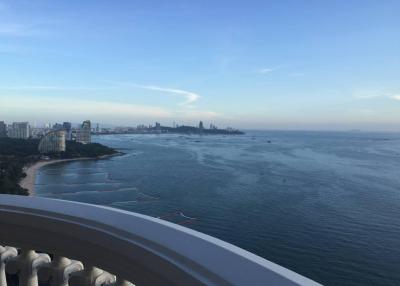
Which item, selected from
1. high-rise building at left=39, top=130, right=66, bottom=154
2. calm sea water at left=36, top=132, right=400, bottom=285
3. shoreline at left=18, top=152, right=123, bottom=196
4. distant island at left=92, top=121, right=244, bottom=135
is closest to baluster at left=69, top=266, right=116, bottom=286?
calm sea water at left=36, top=132, right=400, bottom=285

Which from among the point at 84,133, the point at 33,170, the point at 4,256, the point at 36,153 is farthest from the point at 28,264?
the point at 84,133

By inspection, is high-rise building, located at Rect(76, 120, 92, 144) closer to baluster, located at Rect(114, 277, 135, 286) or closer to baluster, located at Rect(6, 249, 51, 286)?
baluster, located at Rect(6, 249, 51, 286)

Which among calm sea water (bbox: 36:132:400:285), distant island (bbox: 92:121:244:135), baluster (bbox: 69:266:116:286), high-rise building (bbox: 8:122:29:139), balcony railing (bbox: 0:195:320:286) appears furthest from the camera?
distant island (bbox: 92:121:244:135)

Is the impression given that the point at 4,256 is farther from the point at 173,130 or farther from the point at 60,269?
the point at 173,130

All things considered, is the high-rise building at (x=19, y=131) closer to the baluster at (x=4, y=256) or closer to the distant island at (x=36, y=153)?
the distant island at (x=36, y=153)

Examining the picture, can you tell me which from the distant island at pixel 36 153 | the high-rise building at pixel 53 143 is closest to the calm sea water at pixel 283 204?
the distant island at pixel 36 153

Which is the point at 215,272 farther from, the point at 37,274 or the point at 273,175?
the point at 273,175

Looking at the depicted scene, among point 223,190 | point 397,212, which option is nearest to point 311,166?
point 223,190
